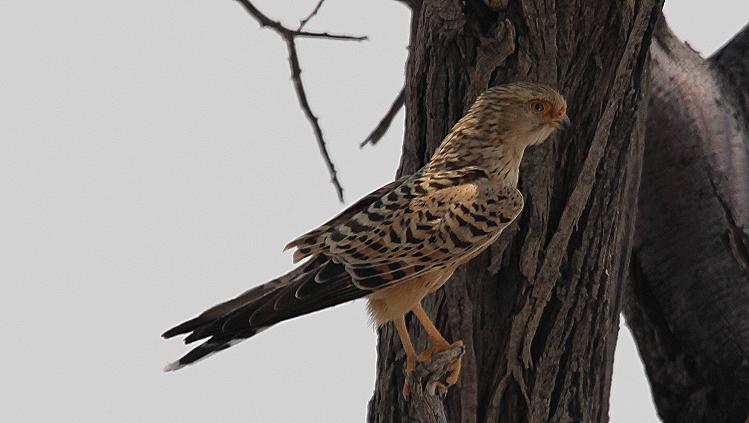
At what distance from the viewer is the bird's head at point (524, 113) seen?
4359 millimetres

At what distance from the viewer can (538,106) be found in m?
4.38

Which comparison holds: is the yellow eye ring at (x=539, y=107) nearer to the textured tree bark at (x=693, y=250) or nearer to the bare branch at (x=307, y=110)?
the bare branch at (x=307, y=110)

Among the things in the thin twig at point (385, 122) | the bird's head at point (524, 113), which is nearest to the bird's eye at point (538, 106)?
the bird's head at point (524, 113)

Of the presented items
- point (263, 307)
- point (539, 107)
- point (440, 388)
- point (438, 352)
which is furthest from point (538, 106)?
point (263, 307)

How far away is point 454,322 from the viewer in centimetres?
488

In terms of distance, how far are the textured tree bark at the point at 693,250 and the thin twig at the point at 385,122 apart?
1150 millimetres

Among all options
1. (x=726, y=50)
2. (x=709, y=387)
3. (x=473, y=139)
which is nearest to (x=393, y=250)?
(x=473, y=139)

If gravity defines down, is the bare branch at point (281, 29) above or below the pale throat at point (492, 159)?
above

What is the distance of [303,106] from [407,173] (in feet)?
1.95

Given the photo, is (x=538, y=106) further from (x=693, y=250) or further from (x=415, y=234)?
(x=693, y=250)

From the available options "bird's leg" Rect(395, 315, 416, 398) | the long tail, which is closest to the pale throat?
"bird's leg" Rect(395, 315, 416, 398)

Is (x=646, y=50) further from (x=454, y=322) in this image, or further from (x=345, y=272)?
(x=345, y=272)

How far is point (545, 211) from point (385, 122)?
146cm

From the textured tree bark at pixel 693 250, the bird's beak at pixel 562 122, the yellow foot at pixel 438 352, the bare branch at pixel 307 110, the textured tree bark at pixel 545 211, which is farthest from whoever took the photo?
the textured tree bark at pixel 693 250
